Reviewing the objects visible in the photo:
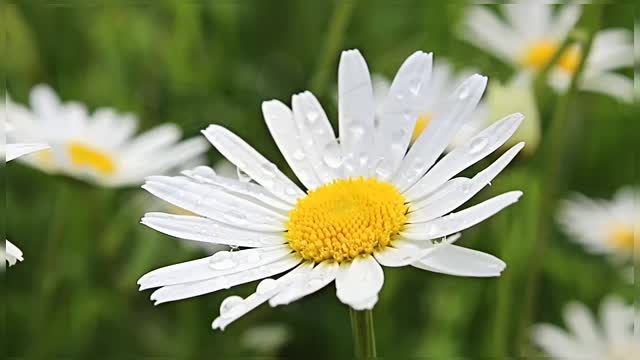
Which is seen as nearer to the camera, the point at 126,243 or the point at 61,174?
the point at 61,174

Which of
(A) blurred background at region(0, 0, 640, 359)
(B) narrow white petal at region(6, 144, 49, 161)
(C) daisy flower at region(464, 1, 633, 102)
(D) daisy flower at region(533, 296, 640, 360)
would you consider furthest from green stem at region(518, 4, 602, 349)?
(B) narrow white petal at region(6, 144, 49, 161)

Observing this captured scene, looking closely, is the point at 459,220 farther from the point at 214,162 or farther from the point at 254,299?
the point at 214,162

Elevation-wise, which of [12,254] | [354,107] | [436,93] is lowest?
[12,254]

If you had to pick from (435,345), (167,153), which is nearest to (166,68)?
(167,153)

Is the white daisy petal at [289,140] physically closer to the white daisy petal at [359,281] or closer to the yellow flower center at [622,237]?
the white daisy petal at [359,281]

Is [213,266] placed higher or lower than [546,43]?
lower

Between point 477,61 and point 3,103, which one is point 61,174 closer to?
point 3,103

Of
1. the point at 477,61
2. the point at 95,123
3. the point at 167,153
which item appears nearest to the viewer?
the point at 167,153

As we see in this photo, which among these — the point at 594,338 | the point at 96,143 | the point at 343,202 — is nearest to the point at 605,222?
the point at 594,338
